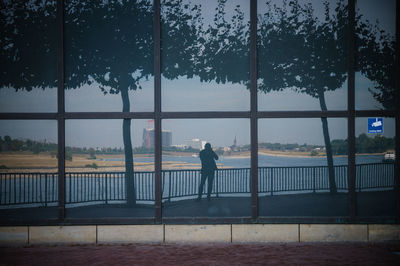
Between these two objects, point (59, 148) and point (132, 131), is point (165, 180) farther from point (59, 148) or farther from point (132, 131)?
point (59, 148)

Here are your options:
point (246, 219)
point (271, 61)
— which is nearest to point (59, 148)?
point (246, 219)

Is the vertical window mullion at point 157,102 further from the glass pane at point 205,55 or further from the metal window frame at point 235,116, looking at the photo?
the glass pane at point 205,55

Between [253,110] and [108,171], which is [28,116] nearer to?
[108,171]

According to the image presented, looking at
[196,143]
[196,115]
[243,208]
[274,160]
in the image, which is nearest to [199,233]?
[243,208]

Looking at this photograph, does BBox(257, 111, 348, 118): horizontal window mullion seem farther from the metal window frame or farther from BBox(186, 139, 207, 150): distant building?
BBox(186, 139, 207, 150): distant building

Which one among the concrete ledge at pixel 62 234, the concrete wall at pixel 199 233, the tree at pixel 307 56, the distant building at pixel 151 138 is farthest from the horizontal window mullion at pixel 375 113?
the concrete ledge at pixel 62 234

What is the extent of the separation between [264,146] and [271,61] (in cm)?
186

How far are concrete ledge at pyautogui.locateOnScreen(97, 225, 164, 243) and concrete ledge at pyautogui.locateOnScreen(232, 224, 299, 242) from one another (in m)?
1.62

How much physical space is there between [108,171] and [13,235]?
2.40 m

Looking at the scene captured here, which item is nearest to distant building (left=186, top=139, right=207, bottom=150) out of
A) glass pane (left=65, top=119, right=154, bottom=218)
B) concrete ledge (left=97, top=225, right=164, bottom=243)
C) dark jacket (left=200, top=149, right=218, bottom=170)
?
dark jacket (left=200, top=149, right=218, bottom=170)

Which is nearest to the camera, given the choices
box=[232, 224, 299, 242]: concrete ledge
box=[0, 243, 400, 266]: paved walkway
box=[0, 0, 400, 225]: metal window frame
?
box=[0, 243, 400, 266]: paved walkway

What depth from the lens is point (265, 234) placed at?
8.23m

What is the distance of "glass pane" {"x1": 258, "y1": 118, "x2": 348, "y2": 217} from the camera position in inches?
331

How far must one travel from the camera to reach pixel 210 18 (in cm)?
858
